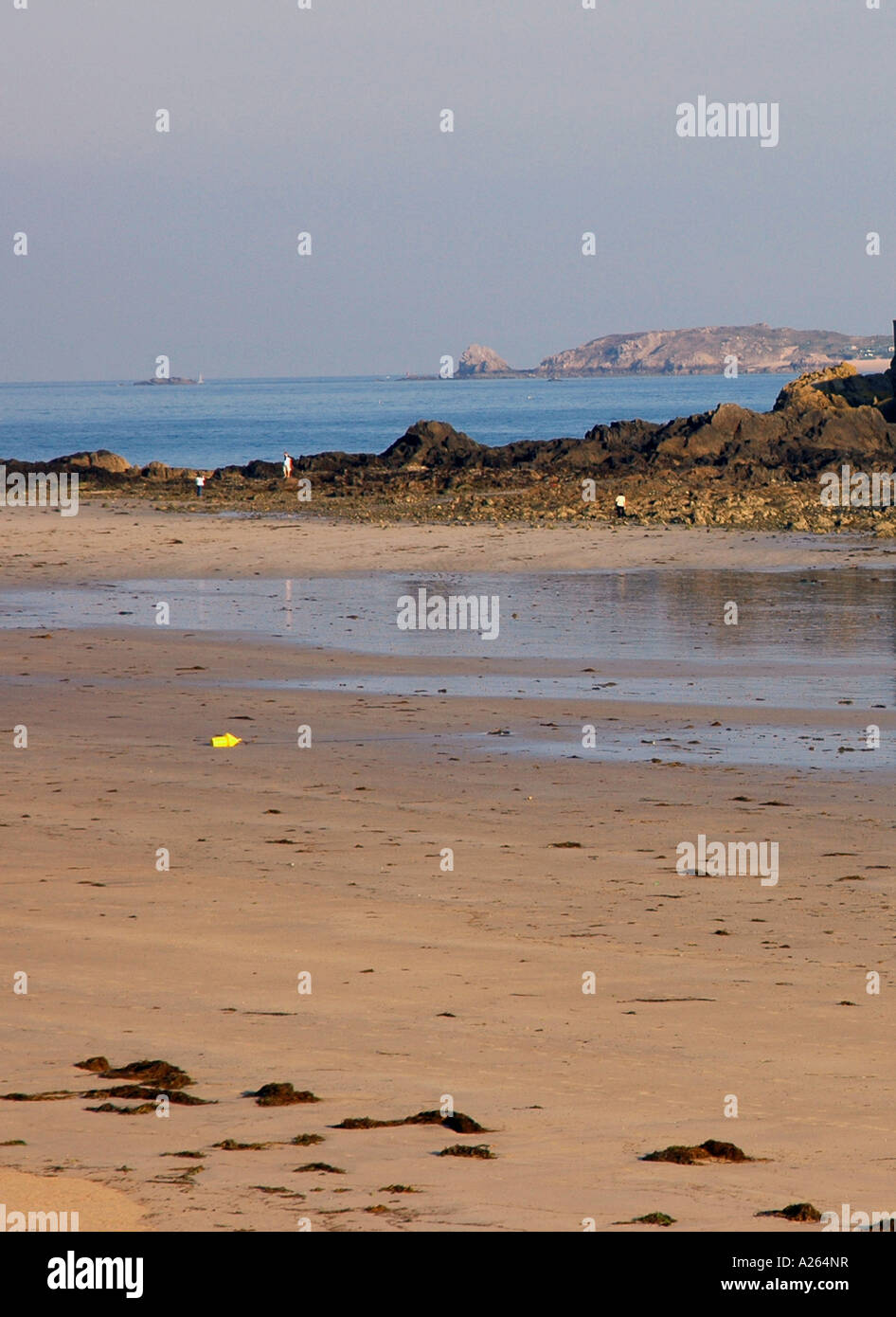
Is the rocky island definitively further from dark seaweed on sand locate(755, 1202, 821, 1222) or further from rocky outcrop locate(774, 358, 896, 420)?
dark seaweed on sand locate(755, 1202, 821, 1222)

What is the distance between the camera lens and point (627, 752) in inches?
541

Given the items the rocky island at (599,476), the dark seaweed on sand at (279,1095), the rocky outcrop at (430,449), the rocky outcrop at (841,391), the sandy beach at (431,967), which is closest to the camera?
the sandy beach at (431,967)

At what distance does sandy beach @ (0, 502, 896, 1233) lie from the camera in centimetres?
532

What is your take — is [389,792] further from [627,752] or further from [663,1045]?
[663,1045]

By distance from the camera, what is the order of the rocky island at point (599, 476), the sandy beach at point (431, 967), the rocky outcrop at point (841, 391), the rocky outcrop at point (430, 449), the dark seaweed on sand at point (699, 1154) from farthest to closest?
the rocky outcrop at point (841, 391) → the rocky outcrop at point (430, 449) → the rocky island at point (599, 476) → the dark seaweed on sand at point (699, 1154) → the sandy beach at point (431, 967)

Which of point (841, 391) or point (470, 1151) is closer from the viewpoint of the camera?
point (470, 1151)

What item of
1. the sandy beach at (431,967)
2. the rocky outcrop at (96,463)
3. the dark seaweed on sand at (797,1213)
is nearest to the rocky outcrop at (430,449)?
the rocky outcrop at (96,463)

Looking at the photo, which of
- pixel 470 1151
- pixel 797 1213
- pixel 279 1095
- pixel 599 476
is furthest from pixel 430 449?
pixel 797 1213

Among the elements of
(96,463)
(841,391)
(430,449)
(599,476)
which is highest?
(841,391)

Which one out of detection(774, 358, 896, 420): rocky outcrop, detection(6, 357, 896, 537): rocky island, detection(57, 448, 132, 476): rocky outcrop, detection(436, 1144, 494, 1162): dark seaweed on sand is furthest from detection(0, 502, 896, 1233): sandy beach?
detection(774, 358, 896, 420): rocky outcrop

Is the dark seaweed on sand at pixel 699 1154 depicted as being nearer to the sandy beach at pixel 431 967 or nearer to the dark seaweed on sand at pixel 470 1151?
the sandy beach at pixel 431 967

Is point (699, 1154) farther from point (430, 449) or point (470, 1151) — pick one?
point (430, 449)

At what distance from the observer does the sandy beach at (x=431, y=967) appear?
5.32 metres

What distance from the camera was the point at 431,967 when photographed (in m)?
7.91
